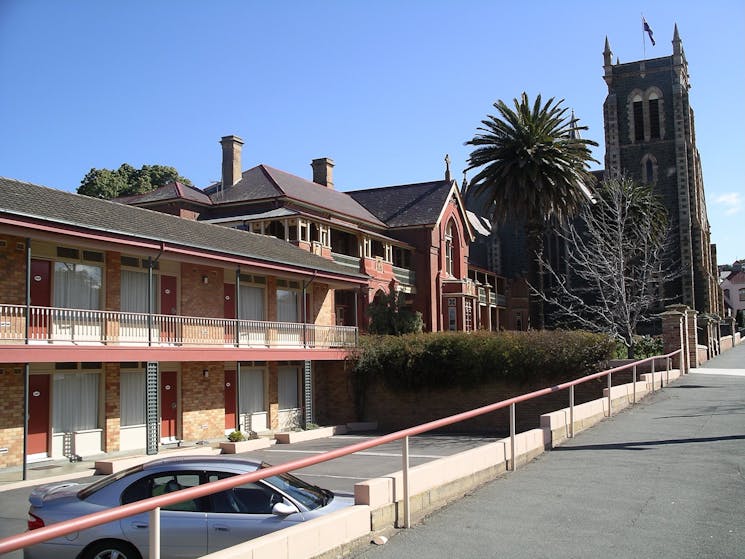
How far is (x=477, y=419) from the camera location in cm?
2947

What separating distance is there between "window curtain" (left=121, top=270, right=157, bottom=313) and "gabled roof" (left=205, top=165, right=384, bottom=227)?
16.2m

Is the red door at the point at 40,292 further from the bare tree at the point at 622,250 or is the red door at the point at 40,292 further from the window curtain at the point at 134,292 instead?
the bare tree at the point at 622,250

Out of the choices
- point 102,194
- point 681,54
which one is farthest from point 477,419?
point 681,54

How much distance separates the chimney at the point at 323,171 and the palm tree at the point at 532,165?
11594 mm

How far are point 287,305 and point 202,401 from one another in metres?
6.39

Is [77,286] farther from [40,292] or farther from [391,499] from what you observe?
[391,499]

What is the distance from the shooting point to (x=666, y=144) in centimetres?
6525

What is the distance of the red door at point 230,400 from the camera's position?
27.8m

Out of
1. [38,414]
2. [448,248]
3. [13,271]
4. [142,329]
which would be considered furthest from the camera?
[448,248]

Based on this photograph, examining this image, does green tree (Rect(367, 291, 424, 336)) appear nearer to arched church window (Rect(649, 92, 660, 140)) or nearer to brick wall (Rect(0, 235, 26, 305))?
brick wall (Rect(0, 235, 26, 305))

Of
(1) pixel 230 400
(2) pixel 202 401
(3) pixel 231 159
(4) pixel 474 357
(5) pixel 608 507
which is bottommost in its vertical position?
(1) pixel 230 400

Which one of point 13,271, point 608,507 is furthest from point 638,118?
point 608,507

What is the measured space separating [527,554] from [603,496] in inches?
101

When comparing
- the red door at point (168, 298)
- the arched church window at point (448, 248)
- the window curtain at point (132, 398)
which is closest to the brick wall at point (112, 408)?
the window curtain at point (132, 398)
